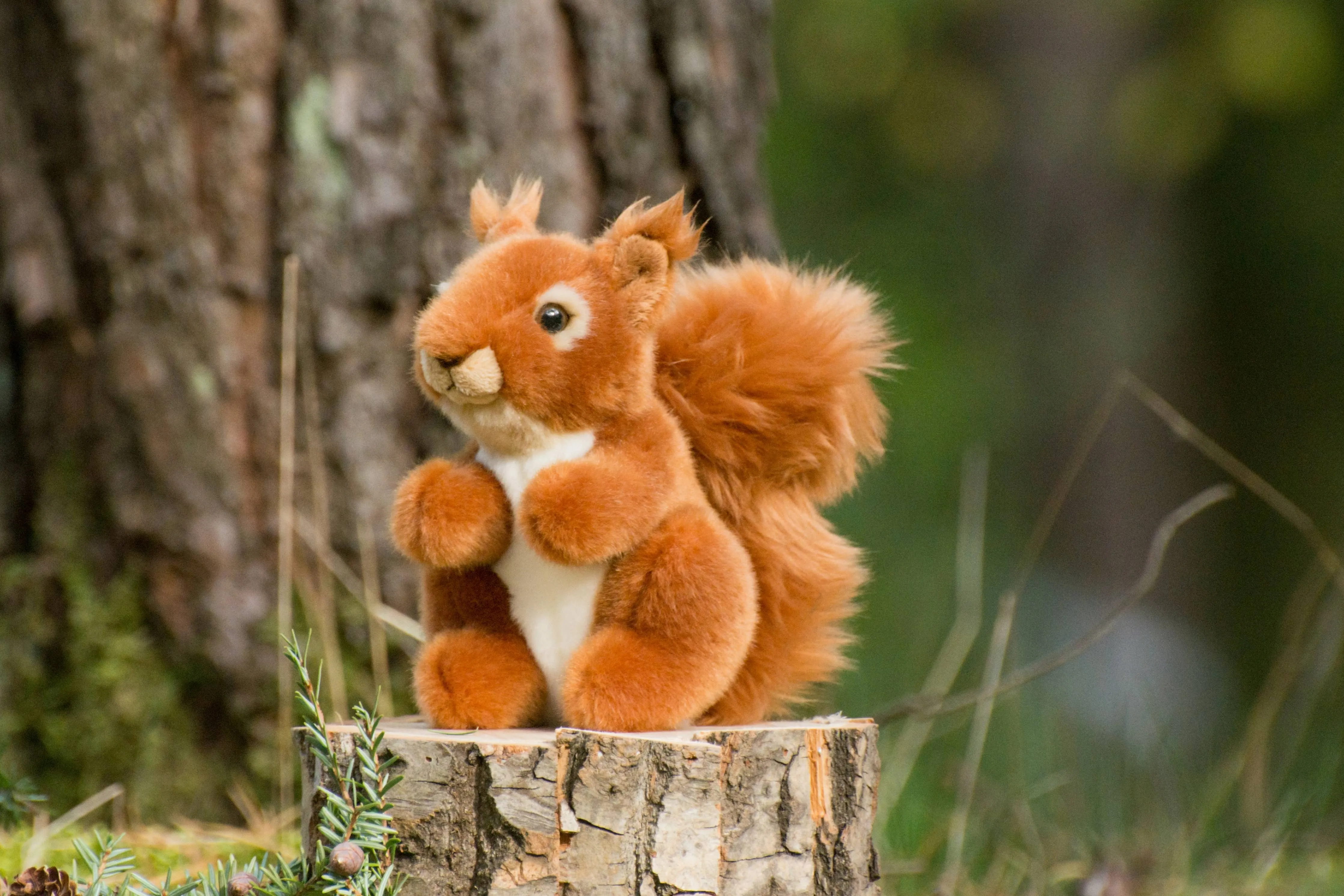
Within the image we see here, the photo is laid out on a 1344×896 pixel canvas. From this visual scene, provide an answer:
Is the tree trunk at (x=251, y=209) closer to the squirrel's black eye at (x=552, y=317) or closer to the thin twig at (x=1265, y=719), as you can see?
the squirrel's black eye at (x=552, y=317)

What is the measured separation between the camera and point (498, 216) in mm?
1182

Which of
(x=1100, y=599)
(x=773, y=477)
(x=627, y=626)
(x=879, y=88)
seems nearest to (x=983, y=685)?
(x=773, y=477)

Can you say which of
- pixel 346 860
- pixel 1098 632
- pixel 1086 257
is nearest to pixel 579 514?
pixel 346 860

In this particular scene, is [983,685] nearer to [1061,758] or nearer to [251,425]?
[1061,758]

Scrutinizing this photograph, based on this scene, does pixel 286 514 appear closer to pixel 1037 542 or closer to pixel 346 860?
pixel 346 860

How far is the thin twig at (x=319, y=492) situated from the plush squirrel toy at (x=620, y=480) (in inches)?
24.3

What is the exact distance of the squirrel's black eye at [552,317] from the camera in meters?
1.03

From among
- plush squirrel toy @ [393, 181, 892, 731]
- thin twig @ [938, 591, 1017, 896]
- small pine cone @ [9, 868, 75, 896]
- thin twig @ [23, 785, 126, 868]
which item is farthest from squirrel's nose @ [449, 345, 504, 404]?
thin twig @ [938, 591, 1017, 896]

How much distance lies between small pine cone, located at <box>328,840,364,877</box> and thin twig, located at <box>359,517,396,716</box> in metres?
0.77

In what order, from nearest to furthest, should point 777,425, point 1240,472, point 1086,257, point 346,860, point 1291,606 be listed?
point 346,860
point 777,425
point 1240,472
point 1291,606
point 1086,257

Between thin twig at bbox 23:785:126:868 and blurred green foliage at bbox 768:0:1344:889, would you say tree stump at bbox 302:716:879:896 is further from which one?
blurred green foliage at bbox 768:0:1344:889

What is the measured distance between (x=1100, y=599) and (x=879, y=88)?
226cm

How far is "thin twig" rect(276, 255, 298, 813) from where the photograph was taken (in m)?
1.69

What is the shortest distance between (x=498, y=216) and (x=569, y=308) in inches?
7.9
